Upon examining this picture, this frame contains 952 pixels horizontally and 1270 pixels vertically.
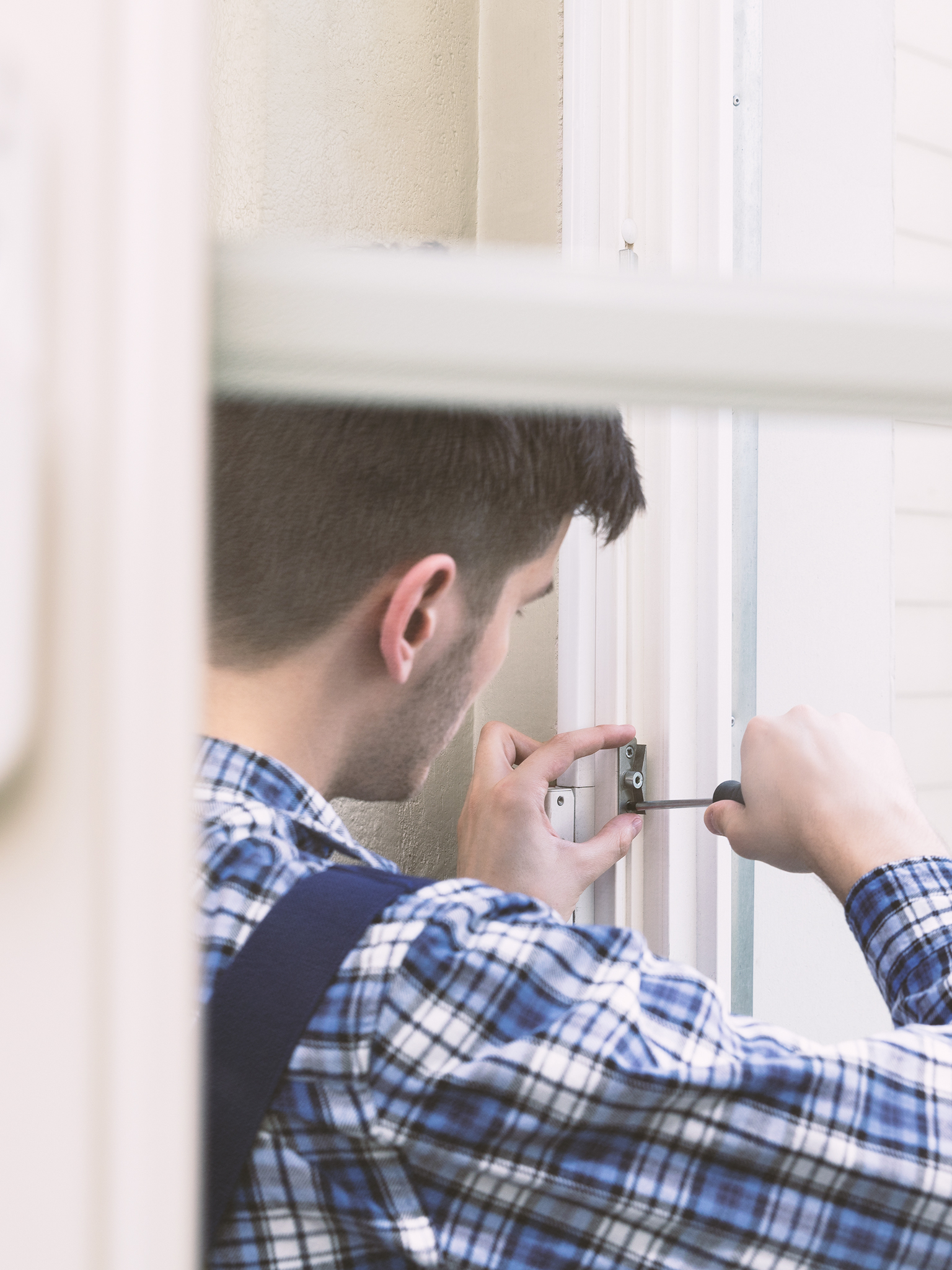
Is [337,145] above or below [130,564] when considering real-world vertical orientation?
above

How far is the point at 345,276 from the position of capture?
21 centimetres

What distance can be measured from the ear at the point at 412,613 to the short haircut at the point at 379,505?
0.03 ft

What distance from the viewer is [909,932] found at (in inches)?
24.7

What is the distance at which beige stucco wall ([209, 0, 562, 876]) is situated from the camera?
2.90ft

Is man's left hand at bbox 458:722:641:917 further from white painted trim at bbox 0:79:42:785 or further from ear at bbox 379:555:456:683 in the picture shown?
white painted trim at bbox 0:79:42:785

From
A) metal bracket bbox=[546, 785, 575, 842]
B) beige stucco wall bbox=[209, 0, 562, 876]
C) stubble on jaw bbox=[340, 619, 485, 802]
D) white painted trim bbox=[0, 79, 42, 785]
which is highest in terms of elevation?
beige stucco wall bbox=[209, 0, 562, 876]

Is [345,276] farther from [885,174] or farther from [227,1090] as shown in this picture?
[885,174]

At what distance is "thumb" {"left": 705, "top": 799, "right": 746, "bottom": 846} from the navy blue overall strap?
1.41 feet

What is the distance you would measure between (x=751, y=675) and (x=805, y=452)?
216 mm

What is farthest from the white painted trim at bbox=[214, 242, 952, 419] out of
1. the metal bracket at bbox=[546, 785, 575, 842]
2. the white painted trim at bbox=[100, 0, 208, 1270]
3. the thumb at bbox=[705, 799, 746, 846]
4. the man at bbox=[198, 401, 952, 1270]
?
the metal bracket at bbox=[546, 785, 575, 842]

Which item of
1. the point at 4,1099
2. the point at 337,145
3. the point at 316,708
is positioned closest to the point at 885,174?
the point at 337,145

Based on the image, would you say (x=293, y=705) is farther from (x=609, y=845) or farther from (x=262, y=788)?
(x=609, y=845)

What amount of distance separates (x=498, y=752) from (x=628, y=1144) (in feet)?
1.73

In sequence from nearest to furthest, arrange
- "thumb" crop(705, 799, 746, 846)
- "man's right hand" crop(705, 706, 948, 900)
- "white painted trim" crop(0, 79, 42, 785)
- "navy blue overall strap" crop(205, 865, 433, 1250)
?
"white painted trim" crop(0, 79, 42, 785), "navy blue overall strap" crop(205, 865, 433, 1250), "man's right hand" crop(705, 706, 948, 900), "thumb" crop(705, 799, 746, 846)
